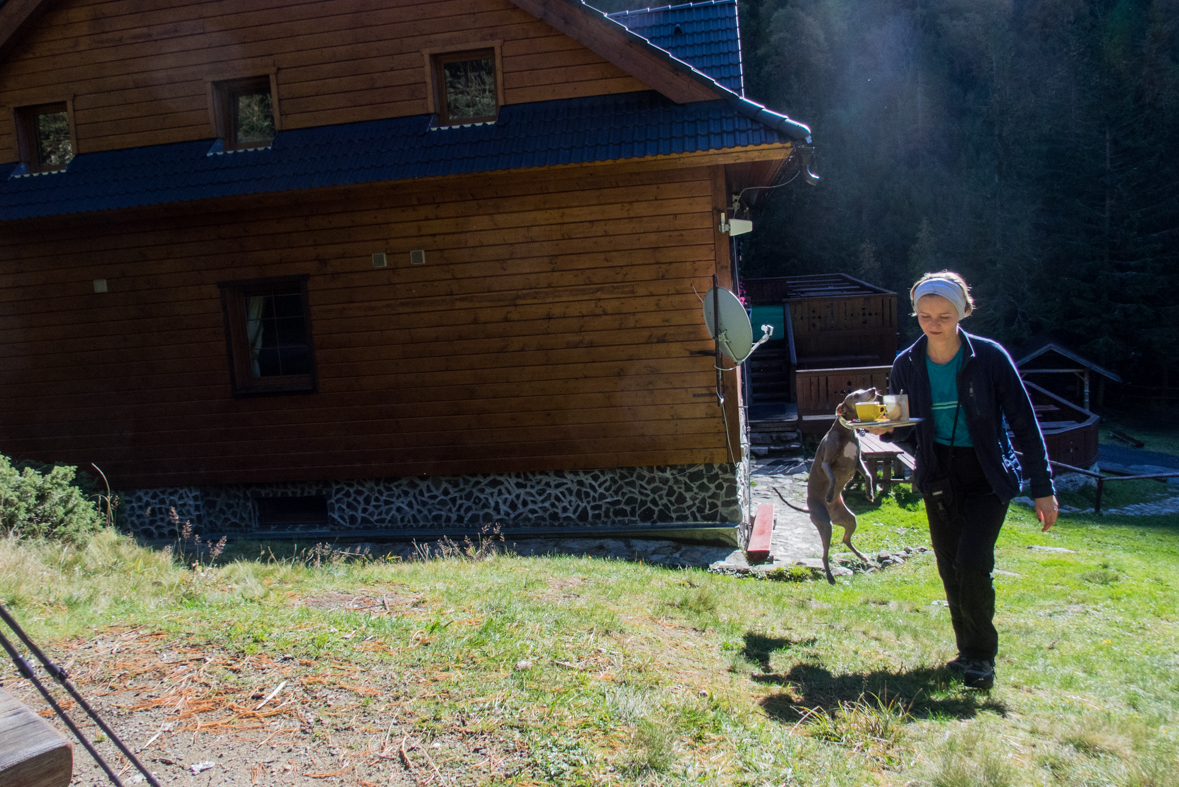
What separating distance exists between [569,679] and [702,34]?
27.8 ft

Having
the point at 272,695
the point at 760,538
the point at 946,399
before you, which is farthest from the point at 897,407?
the point at 760,538

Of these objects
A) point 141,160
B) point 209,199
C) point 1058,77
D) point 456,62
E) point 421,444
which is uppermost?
point 1058,77

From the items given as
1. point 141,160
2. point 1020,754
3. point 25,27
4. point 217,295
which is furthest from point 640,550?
point 25,27

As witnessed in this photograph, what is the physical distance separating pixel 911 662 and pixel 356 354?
→ 23.2 feet

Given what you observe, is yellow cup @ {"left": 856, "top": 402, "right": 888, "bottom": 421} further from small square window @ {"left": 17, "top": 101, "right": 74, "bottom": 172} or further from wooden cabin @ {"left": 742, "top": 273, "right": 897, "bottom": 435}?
wooden cabin @ {"left": 742, "top": 273, "right": 897, "bottom": 435}

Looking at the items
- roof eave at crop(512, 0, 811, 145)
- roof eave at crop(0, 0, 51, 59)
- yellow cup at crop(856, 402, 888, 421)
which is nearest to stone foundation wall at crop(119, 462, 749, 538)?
roof eave at crop(512, 0, 811, 145)

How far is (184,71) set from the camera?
9547mm

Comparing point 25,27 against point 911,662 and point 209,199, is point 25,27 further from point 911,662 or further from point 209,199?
point 911,662

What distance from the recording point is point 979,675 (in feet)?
12.4

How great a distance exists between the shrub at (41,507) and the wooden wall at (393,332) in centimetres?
231

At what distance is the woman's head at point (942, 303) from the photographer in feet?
12.4

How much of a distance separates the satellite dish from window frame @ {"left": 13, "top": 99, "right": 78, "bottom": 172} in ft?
28.0

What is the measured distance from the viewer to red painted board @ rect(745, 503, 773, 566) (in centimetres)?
761

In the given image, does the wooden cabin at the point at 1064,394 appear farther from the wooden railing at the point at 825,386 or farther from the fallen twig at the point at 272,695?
the fallen twig at the point at 272,695
